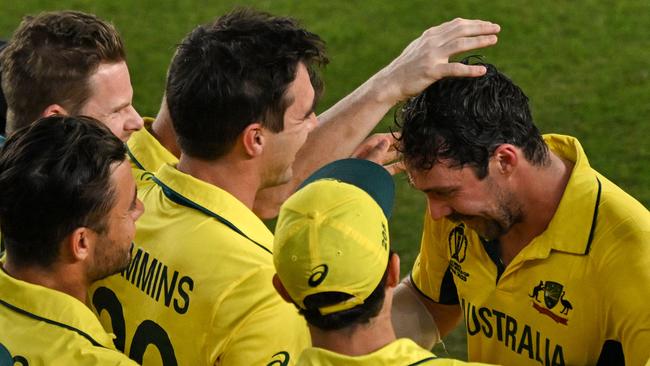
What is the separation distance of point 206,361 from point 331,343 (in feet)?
1.82

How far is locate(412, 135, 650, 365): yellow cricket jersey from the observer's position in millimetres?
3734

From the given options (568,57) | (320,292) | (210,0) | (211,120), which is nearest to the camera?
(320,292)

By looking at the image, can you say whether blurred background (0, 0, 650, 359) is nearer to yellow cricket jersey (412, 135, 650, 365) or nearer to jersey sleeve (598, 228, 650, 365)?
yellow cricket jersey (412, 135, 650, 365)

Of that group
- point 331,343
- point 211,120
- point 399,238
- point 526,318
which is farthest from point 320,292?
point 399,238

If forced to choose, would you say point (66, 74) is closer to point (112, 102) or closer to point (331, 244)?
point (112, 102)

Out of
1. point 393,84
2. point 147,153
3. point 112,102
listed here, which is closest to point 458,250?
point 393,84

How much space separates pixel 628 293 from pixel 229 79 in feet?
4.54

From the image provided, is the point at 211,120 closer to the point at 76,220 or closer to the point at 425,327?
the point at 76,220

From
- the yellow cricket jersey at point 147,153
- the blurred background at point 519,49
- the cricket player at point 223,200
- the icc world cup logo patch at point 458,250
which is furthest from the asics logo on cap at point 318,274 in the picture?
the blurred background at point 519,49

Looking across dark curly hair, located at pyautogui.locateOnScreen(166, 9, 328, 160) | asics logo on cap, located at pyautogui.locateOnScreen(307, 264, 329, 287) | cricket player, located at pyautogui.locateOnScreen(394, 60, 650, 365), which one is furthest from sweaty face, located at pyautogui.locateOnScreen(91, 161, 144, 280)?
cricket player, located at pyautogui.locateOnScreen(394, 60, 650, 365)

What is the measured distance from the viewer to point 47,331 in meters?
3.41

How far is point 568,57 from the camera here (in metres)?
9.05

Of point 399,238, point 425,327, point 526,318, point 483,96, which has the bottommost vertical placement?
point 399,238

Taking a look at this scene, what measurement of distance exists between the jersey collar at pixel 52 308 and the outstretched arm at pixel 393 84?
4.30 feet
